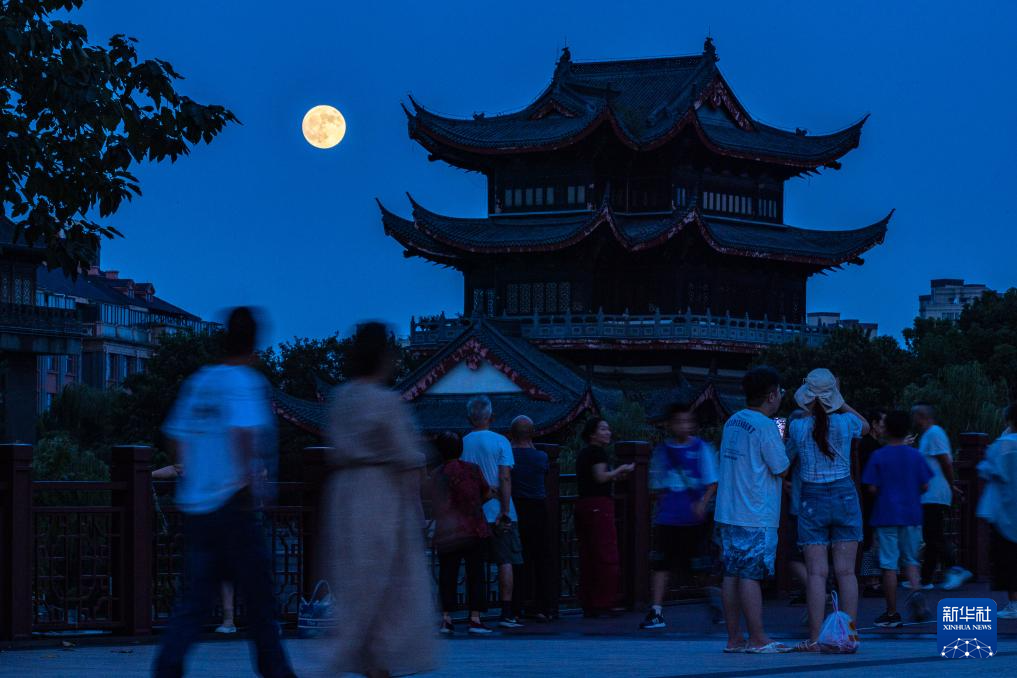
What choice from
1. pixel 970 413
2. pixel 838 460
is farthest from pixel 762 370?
pixel 970 413

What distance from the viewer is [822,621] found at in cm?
1195

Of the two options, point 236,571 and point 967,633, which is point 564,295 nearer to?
point 967,633

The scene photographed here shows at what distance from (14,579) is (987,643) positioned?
6.39m

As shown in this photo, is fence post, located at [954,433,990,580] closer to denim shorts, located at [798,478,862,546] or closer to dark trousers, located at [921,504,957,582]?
dark trousers, located at [921,504,957,582]

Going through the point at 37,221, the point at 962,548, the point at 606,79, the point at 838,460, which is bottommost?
the point at 962,548

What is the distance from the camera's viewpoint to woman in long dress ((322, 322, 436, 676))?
28.0ft

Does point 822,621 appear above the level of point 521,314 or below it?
below

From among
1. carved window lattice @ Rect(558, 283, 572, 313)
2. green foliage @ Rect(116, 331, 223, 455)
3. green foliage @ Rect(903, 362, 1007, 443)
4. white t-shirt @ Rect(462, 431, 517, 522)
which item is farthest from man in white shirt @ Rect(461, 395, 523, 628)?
green foliage @ Rect(116, 331, 223, 455)

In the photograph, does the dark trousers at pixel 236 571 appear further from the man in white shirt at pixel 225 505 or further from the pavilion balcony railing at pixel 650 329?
the pavilion balcony railing at pixel 650 329

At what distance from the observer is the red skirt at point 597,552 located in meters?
15.7

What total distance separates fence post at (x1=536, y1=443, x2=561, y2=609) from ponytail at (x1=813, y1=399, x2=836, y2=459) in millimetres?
4646

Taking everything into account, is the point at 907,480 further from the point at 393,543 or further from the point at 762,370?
the point at 393,543

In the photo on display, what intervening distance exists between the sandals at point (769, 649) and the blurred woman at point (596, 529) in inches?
146

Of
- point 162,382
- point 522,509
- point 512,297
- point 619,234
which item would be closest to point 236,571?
point 522,509
